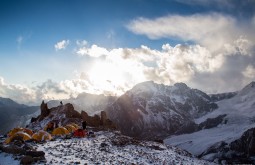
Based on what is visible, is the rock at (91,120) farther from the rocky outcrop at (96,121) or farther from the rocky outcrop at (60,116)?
the rocky outcrop at (60,116)

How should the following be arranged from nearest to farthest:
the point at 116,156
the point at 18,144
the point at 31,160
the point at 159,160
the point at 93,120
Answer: the point at 31,160 → the point at 18,144 → the point at 116,156 → the point at 159,160 → the point at 93,120

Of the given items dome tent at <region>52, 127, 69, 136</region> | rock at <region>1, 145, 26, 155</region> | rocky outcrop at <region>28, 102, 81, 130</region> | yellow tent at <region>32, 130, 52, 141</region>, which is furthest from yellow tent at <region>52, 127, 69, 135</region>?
rock at <region>1, 145, 26, 155</region>

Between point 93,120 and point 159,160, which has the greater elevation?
point 93,120

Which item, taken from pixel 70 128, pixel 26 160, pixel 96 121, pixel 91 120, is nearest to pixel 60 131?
pixel 70 128

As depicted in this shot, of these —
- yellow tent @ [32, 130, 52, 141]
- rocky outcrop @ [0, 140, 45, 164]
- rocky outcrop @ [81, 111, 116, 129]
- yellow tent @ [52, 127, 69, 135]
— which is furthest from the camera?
rocky outcrop @ [81, 111, 116, 129]

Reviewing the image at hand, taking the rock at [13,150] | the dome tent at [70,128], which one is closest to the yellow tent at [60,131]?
the dome tent at [70,128]

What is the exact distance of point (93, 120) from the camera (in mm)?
93438

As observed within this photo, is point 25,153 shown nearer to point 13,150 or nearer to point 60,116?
point 13,150

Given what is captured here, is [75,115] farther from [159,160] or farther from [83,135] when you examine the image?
[159,160]

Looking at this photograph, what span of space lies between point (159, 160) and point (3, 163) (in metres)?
19.9

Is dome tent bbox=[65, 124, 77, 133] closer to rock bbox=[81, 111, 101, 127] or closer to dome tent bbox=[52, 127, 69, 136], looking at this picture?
dome tent bbox=[52, 127, 69, 136]

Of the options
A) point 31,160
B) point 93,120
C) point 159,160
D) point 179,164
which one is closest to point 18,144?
point 31,160

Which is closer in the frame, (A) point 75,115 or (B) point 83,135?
(B) point 83,135

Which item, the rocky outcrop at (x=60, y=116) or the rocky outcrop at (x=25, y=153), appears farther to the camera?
the rocky outcrop at (x=60, y=116)
